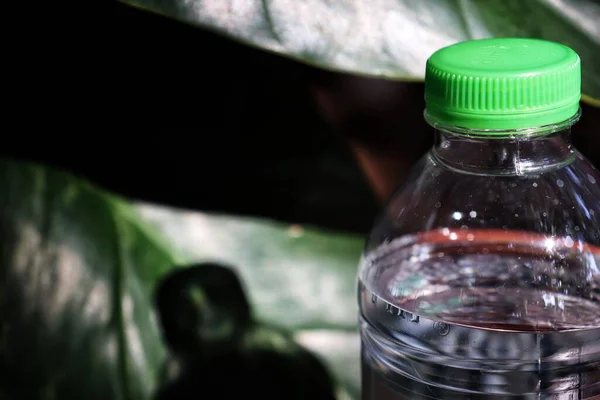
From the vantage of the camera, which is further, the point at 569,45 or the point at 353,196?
the point at 353,196

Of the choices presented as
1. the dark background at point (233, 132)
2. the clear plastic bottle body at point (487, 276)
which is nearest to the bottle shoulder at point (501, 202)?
the clear plastic bottle body at point (487, 276)

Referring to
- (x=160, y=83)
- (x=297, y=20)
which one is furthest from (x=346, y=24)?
(x=160, y=83)

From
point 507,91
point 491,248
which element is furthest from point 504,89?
point 491,248

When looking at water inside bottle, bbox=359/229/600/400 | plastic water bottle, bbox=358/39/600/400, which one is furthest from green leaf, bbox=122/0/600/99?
water inside bottle, bbox=359/229/600/400

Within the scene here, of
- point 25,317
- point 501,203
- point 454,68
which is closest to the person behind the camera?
point 454,68

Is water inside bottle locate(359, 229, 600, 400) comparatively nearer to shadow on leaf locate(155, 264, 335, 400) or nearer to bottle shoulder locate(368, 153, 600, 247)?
bottle shoulder locate(368, 153, 600, 247)

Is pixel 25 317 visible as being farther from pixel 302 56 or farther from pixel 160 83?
pixel 302 56
